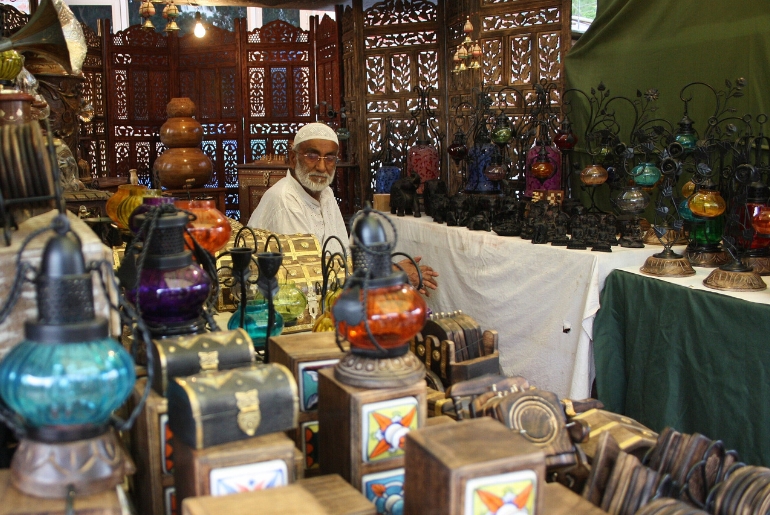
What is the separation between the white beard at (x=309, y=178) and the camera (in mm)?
4473

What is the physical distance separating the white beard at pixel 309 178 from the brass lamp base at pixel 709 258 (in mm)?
2097

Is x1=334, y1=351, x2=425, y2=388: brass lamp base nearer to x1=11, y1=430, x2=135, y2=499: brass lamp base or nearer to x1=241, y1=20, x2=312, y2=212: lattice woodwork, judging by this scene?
x1=11, y1=430, x2=135, y2=499: brass lamp base

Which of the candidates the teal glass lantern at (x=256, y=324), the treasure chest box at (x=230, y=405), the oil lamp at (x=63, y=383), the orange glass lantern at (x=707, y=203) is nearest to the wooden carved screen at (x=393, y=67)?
the orange glass lantern at (x=707, y=203)

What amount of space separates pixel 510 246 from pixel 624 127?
5.43ft

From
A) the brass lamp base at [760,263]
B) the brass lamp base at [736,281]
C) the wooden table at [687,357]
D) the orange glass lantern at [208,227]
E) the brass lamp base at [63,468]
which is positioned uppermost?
the orange glass lantern at [208,227]

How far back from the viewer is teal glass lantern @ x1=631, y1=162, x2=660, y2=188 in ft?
13.1

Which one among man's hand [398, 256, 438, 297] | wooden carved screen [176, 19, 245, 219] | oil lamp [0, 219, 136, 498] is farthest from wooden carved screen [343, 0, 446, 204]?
oil lamp [0, 219, 136, 498]

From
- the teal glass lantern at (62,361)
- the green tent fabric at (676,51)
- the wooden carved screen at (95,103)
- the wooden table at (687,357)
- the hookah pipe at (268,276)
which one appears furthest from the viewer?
the wooden carved screen at (95,103)

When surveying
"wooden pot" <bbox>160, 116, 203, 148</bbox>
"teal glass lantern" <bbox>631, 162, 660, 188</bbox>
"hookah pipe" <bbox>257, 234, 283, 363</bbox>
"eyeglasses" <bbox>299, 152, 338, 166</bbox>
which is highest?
"wooden pot" <bbox>160, 116, 203, 148</bbox>

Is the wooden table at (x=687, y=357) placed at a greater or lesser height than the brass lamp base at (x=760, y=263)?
lesser

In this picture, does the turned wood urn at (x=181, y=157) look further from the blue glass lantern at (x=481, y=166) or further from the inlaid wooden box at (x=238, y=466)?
the inlaid wooden box at (x=238, y=466)

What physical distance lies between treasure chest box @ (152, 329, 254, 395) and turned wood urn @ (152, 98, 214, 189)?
5493 mm

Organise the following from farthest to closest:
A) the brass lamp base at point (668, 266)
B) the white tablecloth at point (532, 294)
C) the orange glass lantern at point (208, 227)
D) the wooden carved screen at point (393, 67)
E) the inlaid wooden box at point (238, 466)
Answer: the wooden carved screen at point (393, 67) < the white tablecloth at point (532, 294) < the brass lamp base at point (668, 266) < the orange glass lantern at point (208, 227) < the inlaid wooden box at point (238, 466)

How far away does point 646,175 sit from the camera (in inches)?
157
